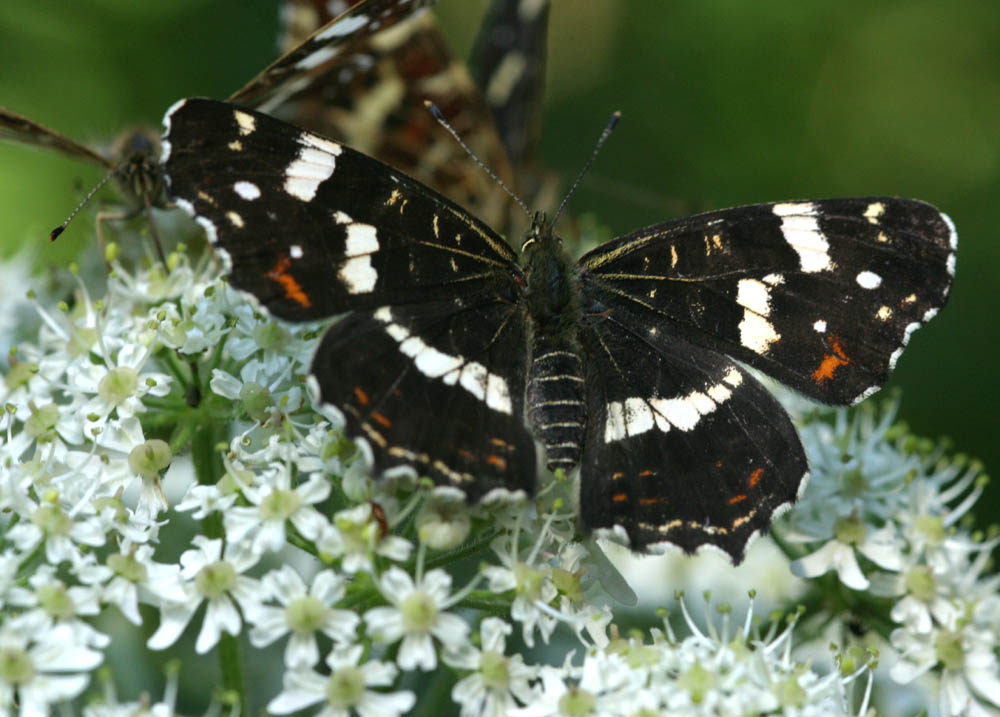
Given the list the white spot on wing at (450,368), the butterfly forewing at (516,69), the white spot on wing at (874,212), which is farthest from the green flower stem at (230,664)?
the butterfly forewing at (516,69)

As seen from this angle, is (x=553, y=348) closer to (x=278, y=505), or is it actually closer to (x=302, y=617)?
(x=278, y=505)

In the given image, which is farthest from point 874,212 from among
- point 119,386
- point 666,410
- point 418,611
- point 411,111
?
point 411,111

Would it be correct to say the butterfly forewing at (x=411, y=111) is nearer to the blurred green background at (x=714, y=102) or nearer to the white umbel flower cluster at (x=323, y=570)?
the blurred green background at (x=714, y=102)

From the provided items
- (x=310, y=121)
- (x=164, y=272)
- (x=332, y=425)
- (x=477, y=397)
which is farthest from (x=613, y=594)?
(x=310, y=121)

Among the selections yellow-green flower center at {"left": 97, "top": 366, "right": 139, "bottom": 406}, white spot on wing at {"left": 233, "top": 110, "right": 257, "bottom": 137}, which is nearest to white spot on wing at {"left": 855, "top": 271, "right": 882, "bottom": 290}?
white spot on wing at {"left": 233, "top": 110, "right": 257, "bottom": 137}

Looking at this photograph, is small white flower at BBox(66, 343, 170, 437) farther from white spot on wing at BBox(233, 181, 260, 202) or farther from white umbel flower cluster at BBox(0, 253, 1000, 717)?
white spot on wing at BBox(233, 181, 260, 202)

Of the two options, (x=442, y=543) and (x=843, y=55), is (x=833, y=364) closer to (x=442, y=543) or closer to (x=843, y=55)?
(x=442, y=543)
